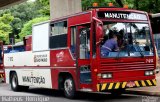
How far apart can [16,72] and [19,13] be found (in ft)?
230

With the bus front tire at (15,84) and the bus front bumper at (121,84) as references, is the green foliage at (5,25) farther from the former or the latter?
the bus front bumper at (121,84)

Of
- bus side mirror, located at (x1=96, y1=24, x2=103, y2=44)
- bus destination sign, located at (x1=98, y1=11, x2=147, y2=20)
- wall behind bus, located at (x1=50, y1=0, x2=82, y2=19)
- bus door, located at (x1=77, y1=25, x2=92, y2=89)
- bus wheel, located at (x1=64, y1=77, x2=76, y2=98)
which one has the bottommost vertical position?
bus wheel, located at (x1=64, y1=77, x2=76, y2=98)

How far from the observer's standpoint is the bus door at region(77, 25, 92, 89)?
13.4 metres

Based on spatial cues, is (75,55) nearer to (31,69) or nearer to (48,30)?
(48,30)

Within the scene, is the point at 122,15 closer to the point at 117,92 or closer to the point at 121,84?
the point at 121,84

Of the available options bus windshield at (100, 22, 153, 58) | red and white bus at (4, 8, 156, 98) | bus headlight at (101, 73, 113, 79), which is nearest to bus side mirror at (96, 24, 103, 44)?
red and white bus at (4, 8, 156, 98)

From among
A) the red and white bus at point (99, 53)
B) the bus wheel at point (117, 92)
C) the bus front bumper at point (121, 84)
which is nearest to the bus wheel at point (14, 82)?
the red and white bus at point (99, 53)

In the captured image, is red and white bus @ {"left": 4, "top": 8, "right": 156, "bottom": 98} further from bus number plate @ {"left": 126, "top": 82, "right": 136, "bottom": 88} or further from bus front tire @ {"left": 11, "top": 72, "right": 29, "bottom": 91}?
bus front tire @ {"left": 11, "top": 72, "right": 29, "bottom": 91}

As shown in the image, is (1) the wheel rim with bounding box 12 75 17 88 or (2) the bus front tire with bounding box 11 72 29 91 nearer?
(2) the bus front tire with bounding box 11 72 29 91

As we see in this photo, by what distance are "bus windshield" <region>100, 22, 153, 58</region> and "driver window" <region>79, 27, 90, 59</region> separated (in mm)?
622

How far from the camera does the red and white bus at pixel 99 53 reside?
42.5ft

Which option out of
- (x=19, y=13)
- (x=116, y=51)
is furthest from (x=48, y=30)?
(x=19, y=13)

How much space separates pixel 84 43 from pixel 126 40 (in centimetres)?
139

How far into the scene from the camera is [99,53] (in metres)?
12.9
